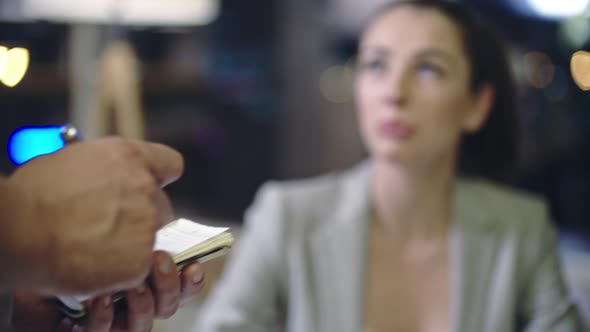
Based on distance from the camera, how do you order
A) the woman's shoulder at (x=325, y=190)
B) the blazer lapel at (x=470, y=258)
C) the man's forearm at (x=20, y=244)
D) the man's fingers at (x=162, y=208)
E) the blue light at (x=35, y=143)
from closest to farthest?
the man's forearm at (x=20, y=244) < the man's fingers at (x=162, y=208) < the blue light at (x=35, y=143) < the blazer lapel at (x=470, y=258) < the woman's shoulder at (x=325, y=190)

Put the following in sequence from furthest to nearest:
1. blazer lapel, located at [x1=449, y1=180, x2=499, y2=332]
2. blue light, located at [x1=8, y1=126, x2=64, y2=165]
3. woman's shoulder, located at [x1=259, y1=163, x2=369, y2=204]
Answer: woman's shoulder, located at [x1=259, y1=163, x2=369, y2=204], blazer lapel, located at [x1=449, y1=180, x2=499, y2=332], blue light, located at [x1=8, y1=126, x2=64, y2=165]

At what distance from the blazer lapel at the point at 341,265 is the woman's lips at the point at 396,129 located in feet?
0.55

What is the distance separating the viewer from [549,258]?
1533mm

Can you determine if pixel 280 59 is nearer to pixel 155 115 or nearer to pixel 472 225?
pixel 155 115

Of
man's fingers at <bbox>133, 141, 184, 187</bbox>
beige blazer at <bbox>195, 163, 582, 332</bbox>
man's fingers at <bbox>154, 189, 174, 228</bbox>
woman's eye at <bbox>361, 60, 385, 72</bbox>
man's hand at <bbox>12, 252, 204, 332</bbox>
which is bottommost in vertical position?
beige blazer at <bbox>195, 163, 582, 332</bbox>

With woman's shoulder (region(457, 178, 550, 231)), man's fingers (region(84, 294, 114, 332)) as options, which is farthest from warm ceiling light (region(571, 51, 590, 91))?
man's fingers (region(84, 294, 114, 332))

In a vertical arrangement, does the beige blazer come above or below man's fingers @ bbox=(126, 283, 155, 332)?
below

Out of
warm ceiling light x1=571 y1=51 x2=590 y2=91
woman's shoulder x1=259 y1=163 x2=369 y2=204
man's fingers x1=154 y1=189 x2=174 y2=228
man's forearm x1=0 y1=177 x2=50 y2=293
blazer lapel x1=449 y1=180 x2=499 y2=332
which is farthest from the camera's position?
warm ceiling light x1=571 y1=51 x2=590 y2=91

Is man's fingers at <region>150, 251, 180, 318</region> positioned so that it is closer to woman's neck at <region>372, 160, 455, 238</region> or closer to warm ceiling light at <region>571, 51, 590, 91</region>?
woman's neck at <region>372, 160, 455, 238</region>

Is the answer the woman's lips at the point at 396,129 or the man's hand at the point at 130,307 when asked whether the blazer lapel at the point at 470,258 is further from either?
the man's hand at the point at 130,307

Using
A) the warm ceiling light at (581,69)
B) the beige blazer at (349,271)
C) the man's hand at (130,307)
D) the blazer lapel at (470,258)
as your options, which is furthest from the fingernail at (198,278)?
the warm ceiling light at (581,69)

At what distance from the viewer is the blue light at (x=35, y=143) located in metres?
0.93

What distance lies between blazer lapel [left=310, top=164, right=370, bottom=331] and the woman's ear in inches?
11.5

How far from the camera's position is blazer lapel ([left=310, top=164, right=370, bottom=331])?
57.7 inches
